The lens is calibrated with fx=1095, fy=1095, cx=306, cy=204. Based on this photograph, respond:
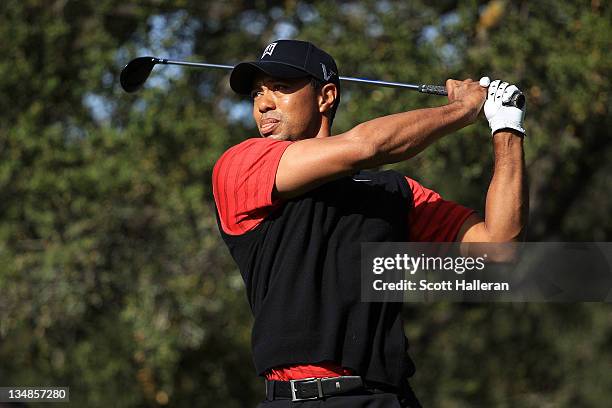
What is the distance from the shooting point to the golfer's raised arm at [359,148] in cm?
348

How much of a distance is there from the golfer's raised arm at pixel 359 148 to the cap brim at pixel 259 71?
39cm

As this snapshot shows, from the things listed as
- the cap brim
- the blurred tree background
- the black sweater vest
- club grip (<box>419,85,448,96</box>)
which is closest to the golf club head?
the cap brim

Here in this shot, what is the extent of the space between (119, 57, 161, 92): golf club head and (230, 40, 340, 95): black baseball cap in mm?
1090

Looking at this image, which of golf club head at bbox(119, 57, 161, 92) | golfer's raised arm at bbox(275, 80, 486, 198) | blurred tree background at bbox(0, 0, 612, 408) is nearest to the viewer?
golfer's raised arm at bbox(275, 80, 486, 198)

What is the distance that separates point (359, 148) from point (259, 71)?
2.40 ft

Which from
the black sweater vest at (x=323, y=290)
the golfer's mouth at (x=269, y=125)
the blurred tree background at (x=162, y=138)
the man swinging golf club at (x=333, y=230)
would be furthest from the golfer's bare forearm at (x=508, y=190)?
the blurred tree background at (x=162, y=138)

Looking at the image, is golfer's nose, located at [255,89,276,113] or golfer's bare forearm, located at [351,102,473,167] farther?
golfer's nose, located at [255,89,276,113]

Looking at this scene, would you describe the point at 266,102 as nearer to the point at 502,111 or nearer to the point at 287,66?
the point at 287,66

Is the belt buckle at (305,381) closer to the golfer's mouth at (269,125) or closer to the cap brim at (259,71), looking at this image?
the golfer's mouth at (269,125)

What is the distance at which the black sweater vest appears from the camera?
11.6 feet

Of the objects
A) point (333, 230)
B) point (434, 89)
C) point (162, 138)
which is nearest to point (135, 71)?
point (434, 89)

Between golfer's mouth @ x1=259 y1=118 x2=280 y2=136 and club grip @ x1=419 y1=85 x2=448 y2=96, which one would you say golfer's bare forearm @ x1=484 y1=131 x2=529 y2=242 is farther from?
golfer's mouth @ x1=259 y1=118 x2=280 y2=136

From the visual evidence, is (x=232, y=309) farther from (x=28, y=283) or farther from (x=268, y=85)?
(x=268, y=85)

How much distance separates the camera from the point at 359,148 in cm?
346
